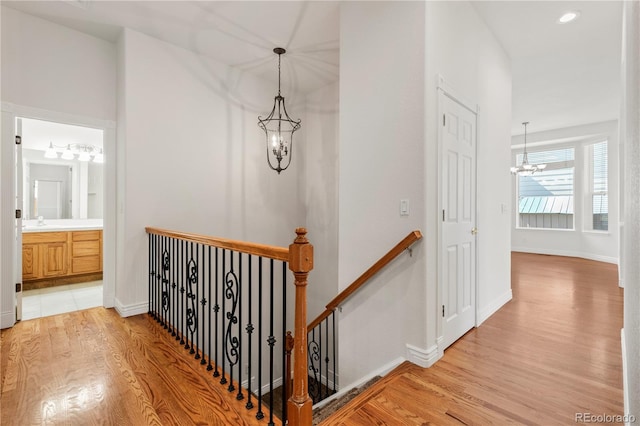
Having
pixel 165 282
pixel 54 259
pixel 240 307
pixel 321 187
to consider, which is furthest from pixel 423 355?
pixel 54 259

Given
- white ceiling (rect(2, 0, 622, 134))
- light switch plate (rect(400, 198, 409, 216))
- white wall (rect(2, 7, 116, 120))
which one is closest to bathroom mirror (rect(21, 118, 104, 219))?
white wall (rect(2, 7, 116, 120))

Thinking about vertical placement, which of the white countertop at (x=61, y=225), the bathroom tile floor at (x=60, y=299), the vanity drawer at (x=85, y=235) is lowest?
the bathroom tile floor at (x=60, y=299)

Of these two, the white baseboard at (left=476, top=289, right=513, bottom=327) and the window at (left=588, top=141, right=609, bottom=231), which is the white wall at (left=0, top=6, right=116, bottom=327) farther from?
the window at (left=588, top=141, right=609, bottom=231)

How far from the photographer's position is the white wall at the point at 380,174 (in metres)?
2.31

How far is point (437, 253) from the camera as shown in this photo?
7.74ft

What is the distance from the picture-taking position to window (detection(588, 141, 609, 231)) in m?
6.66

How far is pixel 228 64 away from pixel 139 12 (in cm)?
122

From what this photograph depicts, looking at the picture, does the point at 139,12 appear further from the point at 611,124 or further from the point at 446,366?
the point at 611,124

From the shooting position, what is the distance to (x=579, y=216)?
7125 millimetres

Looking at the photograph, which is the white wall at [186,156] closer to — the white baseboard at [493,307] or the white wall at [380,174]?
the white wall at [380,174]

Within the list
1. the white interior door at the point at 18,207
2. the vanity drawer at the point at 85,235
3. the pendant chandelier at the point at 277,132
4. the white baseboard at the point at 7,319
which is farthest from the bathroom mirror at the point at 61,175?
the white baseboard at the point at 7,319

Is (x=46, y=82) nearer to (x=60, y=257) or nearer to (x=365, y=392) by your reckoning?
(x=60, y=257)

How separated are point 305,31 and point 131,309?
355 centimetres

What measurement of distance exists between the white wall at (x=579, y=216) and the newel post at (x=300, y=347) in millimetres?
7707
